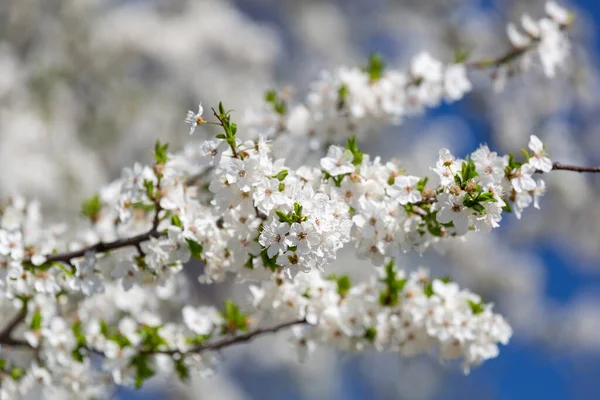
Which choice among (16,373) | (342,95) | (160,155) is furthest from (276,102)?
(16,373)

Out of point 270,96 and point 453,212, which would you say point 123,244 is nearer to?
point 453,212

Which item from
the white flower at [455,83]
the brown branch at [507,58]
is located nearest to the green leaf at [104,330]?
the white flower at [455,83]

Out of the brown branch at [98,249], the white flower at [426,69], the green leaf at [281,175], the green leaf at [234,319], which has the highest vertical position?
the green leaf at [281,175]

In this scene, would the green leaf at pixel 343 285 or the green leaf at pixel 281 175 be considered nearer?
the green leaf at pixel 281 175

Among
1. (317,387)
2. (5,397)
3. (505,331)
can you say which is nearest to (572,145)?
(505,331)

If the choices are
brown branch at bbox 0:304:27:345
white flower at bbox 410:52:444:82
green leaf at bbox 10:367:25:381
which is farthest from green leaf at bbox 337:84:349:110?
green leaf at bbox 10:367:25:381

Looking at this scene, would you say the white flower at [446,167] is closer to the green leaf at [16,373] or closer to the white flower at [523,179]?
the white flower at [523,179]

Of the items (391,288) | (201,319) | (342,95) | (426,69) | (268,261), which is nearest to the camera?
(268,261)

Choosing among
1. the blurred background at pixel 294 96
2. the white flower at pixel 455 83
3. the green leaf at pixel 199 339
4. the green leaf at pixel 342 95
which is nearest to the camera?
the green leaf at pixel 199 339
